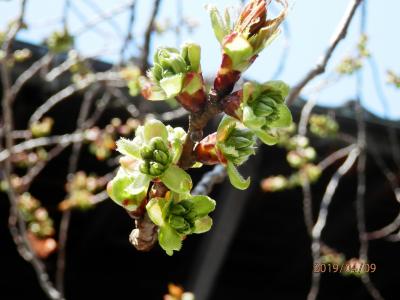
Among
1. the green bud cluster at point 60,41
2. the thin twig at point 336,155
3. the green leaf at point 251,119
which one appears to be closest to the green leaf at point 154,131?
the green leaf at point 251,119

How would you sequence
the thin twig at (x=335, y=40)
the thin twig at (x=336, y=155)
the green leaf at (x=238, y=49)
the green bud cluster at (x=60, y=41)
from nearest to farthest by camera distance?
the green leaf at (x=238, y=49), the thin twig at (x=335, y=40), the green bud cluster at (x=60, y=41), the thin twig at (x=336, y=155)

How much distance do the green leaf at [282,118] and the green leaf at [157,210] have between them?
17cm

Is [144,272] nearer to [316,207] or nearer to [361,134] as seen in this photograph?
[316,207]

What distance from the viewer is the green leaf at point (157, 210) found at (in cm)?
69

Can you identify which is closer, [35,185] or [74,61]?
[74,61]

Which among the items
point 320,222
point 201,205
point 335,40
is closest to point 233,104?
point 201,205

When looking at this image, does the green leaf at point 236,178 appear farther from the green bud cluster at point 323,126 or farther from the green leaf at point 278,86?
the green bud cluster at point 323,126

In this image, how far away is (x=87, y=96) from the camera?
2650 mm

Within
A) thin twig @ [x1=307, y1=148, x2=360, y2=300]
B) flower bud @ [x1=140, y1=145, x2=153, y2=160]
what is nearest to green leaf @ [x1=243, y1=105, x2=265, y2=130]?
flower bud @ [x1=140, y1=145, x2=153, y2=160]

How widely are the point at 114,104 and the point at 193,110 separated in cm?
215

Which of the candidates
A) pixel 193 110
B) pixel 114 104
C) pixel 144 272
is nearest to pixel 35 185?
pixel 114 104

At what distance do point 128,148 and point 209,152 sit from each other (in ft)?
0.34

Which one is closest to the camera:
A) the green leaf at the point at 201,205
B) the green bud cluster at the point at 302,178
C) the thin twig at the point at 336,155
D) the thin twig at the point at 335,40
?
the green leaf at the point at 201,205

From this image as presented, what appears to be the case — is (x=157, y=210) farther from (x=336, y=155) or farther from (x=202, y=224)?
(x=336, y=155)
